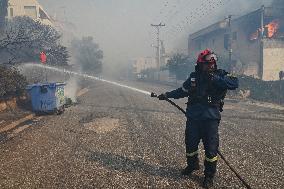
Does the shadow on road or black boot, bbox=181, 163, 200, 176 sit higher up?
black boot, bbox=181, 163, 200, 176

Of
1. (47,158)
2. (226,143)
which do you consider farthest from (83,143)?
(226,143)

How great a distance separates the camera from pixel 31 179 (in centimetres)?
518

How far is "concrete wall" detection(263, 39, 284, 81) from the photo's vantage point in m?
32.5

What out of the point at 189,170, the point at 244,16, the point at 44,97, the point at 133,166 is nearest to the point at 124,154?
the point at 133,166

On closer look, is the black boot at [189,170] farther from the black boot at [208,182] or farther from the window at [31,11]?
the window at [31,11]

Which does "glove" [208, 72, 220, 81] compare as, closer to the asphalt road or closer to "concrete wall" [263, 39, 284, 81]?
the asphalt road

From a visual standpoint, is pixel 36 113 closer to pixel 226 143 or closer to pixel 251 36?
pixel 226 143

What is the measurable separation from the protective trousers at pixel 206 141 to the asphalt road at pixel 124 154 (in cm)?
31

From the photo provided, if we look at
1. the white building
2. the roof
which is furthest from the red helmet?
the white building

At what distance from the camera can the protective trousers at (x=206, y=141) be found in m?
4.89

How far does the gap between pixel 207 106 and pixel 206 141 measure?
58 centimetres

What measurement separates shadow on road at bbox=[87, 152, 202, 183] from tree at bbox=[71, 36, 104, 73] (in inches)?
1187

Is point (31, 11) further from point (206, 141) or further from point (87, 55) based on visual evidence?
point (206, 141)

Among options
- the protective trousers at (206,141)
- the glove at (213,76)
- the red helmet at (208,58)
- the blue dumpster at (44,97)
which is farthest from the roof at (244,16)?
the protective trousers at (206,141)
